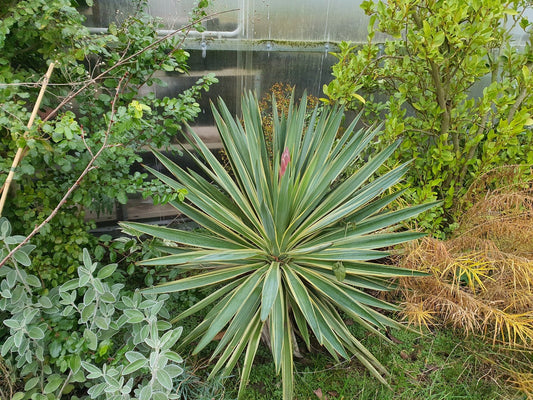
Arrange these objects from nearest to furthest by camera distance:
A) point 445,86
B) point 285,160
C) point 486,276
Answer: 1. point 285,160
2. point 486,276
3. point 445,86

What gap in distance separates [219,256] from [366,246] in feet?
2.09

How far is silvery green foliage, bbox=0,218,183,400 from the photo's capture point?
121 centimetres

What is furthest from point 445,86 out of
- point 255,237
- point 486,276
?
point 255,237

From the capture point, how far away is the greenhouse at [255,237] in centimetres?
132

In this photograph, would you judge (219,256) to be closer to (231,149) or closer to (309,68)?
(231,149)

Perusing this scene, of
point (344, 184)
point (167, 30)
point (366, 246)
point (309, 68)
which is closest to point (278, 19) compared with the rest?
point (309, 68)

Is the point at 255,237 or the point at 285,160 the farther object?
the point at 255,237

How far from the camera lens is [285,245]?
1.64 meters

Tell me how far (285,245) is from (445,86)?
4.23 feet

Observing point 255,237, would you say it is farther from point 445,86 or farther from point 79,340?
point 445,86

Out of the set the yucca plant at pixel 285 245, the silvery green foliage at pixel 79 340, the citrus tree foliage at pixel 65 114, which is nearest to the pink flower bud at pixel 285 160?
the yucca plant at pixel 285 245

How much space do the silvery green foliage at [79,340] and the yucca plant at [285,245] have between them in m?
0.17

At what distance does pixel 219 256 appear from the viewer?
1.34 metres

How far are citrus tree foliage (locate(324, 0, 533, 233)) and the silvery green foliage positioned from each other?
1.47 metres
